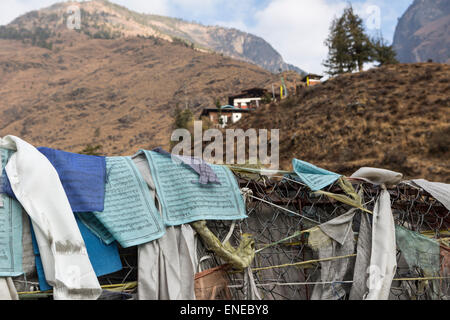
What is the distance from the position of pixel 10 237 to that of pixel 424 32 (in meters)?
140

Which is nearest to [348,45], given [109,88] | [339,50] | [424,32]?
[339,50]

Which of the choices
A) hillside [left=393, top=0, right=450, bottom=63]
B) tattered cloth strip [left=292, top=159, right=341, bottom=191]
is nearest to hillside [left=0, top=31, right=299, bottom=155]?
tattered cloth strip [left=292, top=159, right=341, bottom=191]

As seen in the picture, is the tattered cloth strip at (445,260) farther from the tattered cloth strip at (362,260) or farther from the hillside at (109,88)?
the hillside at (109,88)

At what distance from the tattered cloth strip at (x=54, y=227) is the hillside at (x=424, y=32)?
109 m

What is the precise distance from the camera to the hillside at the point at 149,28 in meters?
107

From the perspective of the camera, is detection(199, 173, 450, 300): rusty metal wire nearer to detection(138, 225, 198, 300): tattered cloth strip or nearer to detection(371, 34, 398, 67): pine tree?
detection(138, 225, 198, 300): tattered cloth strip

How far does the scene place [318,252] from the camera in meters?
3.22

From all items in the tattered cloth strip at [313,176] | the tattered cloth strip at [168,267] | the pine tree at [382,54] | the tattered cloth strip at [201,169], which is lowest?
the tattered cloth strip at [168,267]

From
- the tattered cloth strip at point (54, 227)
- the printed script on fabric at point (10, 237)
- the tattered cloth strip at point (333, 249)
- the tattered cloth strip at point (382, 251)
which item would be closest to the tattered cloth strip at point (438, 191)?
the tattered cloth strip at point (382, 251)

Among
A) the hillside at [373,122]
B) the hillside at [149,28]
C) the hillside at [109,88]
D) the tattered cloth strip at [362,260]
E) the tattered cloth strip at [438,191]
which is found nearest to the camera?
the tattered cloth strip at [362,260]

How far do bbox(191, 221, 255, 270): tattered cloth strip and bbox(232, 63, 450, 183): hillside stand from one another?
35.0 ft

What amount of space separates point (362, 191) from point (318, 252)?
71 cm

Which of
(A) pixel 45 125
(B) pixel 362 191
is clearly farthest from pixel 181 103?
(B) pixel 362 191

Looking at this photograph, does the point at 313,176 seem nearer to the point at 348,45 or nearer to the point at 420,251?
the point at 420,251
